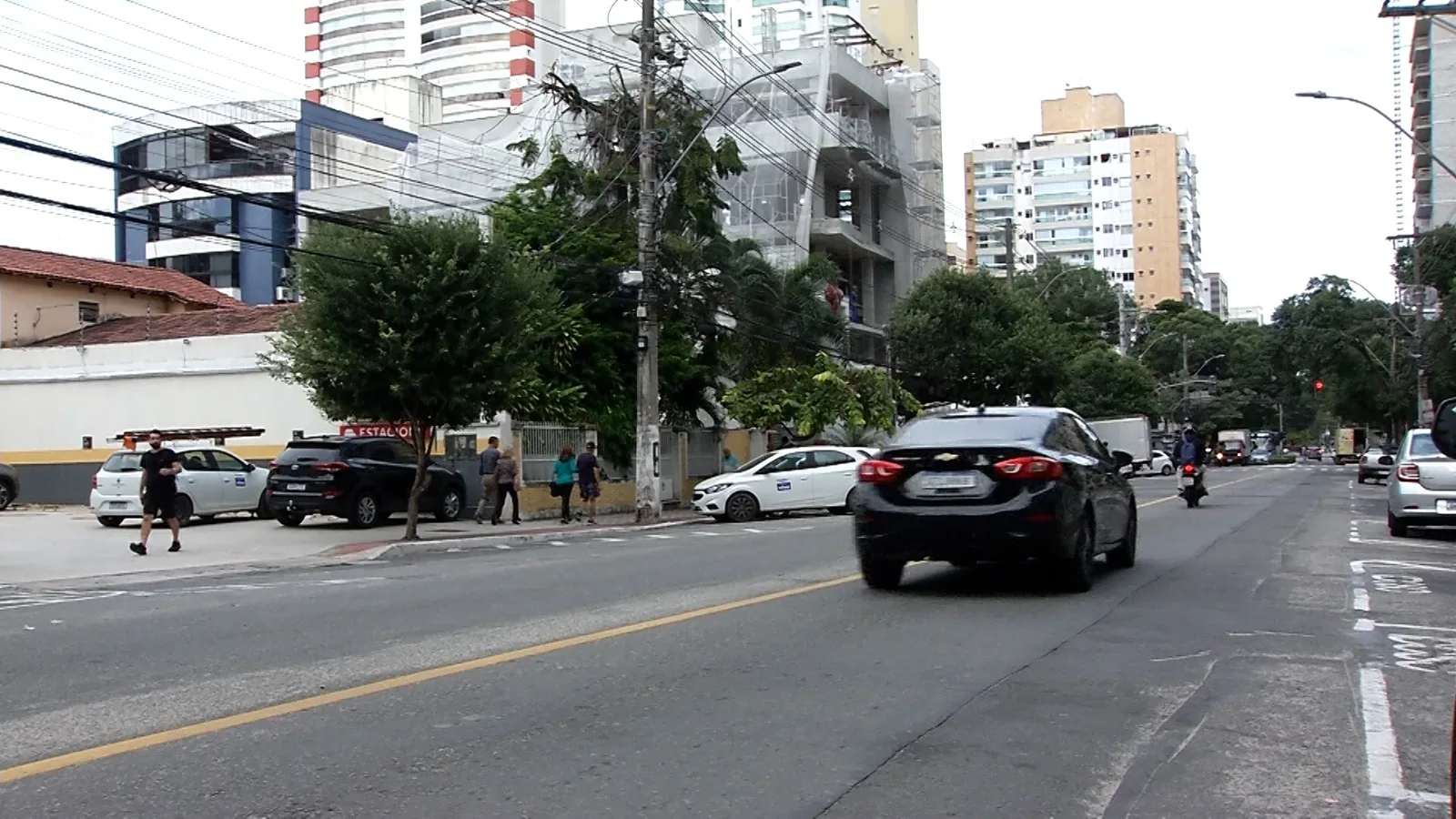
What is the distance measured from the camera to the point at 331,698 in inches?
272

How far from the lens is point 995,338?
46000 millimetres

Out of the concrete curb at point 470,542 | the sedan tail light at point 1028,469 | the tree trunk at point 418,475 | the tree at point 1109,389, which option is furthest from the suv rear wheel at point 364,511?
the tree at point 1109,389

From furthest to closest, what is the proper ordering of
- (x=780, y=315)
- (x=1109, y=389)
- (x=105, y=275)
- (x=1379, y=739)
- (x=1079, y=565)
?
(x=1109, y=389) → (x=105, y=275) → (x=780, y=315) → (x=1079, y=565) → (x=1379, y=739)

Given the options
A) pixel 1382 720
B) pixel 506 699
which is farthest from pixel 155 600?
pixel 1382 720

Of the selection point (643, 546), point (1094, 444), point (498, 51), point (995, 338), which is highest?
point (498, 51)

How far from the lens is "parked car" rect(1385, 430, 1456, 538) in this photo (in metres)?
18.4

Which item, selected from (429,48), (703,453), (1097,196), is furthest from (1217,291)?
(703,453)

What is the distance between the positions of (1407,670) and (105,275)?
41424mm

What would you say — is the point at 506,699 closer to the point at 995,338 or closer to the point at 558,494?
the point at 558,494

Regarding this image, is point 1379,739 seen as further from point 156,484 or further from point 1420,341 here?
point 1420,341

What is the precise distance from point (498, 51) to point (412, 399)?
10154 cm

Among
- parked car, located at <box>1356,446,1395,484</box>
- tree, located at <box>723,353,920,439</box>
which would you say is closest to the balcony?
tree, located at <box>723,353,920,439</box>

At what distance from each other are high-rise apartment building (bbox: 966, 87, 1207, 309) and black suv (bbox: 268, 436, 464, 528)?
10030cm

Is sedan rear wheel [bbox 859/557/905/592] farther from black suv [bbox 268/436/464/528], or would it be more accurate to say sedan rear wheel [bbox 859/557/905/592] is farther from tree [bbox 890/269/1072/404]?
tree [bbox 890/269/1072/404]
